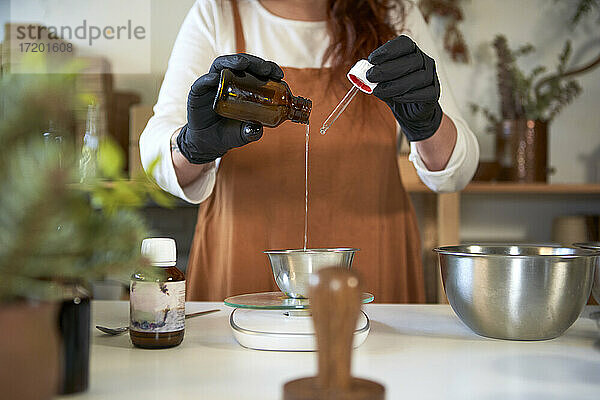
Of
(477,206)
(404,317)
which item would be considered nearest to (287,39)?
(404,317)

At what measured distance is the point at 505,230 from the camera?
231 centimetres

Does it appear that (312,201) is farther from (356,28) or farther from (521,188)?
(521,188)

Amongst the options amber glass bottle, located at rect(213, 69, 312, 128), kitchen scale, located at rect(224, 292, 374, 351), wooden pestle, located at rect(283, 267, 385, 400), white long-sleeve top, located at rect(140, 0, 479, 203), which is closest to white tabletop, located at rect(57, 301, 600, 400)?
kitchen scale, located at rect(224, 292, 374, 351)

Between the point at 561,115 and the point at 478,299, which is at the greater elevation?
the point at 561,115

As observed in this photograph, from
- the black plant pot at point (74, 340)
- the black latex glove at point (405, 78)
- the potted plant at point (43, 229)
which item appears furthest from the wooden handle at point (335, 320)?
the black latex glove at point (405, 78)

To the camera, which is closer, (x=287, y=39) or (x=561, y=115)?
(x=287, y=39)

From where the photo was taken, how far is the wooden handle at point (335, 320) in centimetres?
38

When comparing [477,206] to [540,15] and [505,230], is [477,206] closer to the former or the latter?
[505,230]

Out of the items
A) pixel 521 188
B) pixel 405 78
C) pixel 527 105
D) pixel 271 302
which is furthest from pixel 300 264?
pixel 527 105

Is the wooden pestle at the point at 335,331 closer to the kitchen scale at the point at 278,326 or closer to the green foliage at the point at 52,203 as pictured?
the green foliage at the point at 52,203

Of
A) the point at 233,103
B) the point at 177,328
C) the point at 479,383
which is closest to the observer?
the point at 479,383

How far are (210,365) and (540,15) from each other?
7.07 ft

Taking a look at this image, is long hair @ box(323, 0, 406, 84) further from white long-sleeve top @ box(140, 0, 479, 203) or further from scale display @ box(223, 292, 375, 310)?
scale display @ box(223, 292, 375, 310)

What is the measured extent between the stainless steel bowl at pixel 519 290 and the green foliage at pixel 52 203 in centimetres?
45
